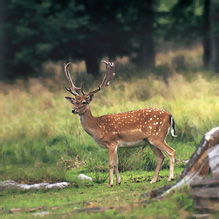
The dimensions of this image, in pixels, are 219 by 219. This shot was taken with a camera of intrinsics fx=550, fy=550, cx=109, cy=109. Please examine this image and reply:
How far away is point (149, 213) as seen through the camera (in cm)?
664

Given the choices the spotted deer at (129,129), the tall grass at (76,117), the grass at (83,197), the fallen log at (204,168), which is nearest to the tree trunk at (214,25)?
the tall grass at (76,117)

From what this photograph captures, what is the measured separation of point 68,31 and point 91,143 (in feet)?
39.6

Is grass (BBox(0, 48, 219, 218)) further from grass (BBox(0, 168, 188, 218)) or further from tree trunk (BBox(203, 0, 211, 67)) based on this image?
tree trunk (BBox(203, 0, 211, 67))

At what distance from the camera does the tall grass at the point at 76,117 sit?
43.0ft

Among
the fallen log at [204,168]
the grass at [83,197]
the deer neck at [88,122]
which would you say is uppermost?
the deer neck at [88,122]

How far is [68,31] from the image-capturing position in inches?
945

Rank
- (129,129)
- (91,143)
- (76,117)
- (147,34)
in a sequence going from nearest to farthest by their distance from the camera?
(129,129), (91,143), (76,117), (147,34)

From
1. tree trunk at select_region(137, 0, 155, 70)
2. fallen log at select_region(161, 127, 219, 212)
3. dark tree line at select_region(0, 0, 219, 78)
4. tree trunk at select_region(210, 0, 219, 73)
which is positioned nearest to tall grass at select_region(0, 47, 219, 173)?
dark tree line at select_region(0, 0, 219, 78)

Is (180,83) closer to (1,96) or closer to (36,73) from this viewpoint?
(1,96)

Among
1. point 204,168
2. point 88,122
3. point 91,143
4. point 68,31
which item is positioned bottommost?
point 91,143

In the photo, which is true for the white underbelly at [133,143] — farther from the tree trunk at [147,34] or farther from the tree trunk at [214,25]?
the tree trunk at [214,25]

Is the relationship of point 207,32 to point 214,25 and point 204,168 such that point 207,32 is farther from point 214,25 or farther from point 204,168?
point 204,168

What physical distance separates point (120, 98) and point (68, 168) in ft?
16.4

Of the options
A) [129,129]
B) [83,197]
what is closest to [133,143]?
[129,129]
